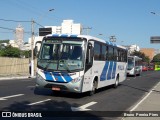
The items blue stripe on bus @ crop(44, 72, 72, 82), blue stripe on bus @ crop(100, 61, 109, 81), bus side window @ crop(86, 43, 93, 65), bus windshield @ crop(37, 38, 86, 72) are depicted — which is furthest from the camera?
blue stripe on bus @ crop(100, 61, 109, 81)

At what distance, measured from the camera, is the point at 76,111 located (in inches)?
500

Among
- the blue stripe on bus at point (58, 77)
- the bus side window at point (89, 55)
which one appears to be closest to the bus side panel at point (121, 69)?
the bus side window at point (89, 55)

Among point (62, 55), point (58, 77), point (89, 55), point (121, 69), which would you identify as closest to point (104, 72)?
point (89, 55)

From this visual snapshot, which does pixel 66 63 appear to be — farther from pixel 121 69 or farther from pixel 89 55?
pixel 121 69

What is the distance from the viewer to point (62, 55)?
16828 millimetres

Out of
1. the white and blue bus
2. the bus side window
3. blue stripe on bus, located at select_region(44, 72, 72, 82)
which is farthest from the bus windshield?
the bus side window

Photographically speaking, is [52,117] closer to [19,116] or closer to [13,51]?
[19,116]

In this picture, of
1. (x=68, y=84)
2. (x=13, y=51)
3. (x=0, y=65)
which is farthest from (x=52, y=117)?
(x=13, y=51)

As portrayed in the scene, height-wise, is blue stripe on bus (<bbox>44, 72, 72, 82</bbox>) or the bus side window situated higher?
the bus side window

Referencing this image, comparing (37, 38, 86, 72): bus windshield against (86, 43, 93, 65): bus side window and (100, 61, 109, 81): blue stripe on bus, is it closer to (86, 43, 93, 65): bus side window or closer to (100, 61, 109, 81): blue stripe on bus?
(86, 43, 93, 65): bus side window

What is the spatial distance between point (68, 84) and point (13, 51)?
9406 cm

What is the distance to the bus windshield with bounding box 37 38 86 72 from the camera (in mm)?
16688

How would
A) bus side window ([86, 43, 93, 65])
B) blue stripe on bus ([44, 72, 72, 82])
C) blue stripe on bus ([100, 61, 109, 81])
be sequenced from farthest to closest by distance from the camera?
blue stripe on bus ([100, 61, 109, 81]), bus side window ([86, 43, 93, 65]), blue stripe on bus ([44, 72, 72, 82])

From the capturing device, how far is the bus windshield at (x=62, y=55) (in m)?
16.7
